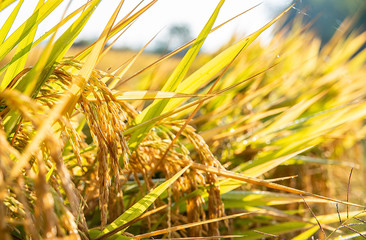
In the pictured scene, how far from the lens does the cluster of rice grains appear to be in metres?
0.50

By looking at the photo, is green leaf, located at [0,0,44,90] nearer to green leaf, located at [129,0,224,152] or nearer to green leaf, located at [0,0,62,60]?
green leaf, located at [0,0,62,60]

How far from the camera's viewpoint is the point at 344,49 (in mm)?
2994

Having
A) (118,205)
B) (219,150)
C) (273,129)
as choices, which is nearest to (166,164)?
(118,205)

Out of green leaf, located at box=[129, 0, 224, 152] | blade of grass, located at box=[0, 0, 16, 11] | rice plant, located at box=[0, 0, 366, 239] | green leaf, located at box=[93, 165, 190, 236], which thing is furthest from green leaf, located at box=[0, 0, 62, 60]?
green leaf, located at box=[93, 165, 190, 236]

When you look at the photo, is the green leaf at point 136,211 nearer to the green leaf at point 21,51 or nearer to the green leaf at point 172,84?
the green leaf at point 172,84

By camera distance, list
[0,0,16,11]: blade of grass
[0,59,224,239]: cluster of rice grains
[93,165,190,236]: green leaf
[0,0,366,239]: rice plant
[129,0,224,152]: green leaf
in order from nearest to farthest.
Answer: [0,59,224,239]: cluster of rice grains
[0,0,366,239]: rice plant
[0,0,16,11]: blade of grass
[93,165,190,236]: green leaf
[129,0,224,152]: green leaf

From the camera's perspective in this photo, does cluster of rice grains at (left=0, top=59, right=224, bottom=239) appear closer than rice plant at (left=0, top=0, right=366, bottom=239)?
Yes

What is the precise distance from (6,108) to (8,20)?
0.88ft

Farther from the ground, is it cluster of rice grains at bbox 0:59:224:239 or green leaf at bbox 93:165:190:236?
cluster of rice grains at bbox 0:59:224:239

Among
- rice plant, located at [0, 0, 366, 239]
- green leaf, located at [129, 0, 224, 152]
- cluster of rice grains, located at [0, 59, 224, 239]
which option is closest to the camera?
cluster of rice grains, located at [0, 59, 224, 239]

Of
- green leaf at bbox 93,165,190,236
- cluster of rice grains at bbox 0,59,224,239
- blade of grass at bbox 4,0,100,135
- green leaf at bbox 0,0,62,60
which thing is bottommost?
green leaf at bbox 93,165,190,236

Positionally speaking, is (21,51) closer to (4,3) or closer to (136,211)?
(4,3)

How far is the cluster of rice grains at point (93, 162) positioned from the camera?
50 centimetres

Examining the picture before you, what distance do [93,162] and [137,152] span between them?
213 mm
